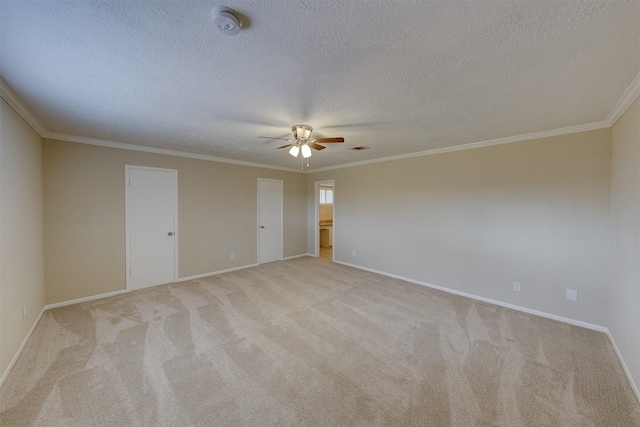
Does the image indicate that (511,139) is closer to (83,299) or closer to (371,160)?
(371,160)

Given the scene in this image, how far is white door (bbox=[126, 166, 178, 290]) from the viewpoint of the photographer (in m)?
3.97

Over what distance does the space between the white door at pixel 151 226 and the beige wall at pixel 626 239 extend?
19.1ft

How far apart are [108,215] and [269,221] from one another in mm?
3018

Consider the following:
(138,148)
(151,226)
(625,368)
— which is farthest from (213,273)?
(625,368)

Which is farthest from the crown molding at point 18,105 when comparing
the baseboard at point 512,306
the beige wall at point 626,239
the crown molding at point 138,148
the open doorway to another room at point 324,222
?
the baseboard at point 512,306

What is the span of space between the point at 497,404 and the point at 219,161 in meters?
5.27

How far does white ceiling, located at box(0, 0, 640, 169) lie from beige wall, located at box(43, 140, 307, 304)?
917 mm

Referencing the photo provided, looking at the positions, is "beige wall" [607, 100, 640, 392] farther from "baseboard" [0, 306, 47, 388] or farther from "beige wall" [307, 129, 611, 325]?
"baseboard" [0, 306, 47, 388]

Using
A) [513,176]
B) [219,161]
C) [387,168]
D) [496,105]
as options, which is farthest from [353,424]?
[219,161]

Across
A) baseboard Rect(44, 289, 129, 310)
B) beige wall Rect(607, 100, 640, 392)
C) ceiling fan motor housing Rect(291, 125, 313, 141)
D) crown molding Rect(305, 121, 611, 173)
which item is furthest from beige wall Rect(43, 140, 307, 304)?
beige wall Rect(607, 100, 640, 392)

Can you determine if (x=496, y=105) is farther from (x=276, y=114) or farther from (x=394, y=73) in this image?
(x=276, y=114)

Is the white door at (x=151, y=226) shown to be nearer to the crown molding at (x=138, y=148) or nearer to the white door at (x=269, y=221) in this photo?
the crown molding at (x=138, y=148)

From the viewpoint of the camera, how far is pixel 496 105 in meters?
2.29

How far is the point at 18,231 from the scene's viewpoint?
2.36m
